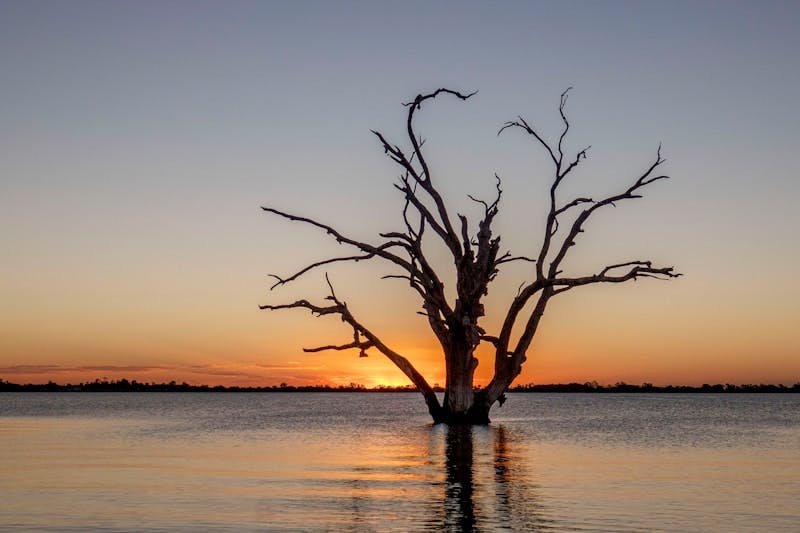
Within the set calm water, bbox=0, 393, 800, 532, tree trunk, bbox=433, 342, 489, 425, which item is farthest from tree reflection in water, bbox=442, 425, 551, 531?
tree trunk, bbox=433, 342, 489, 425

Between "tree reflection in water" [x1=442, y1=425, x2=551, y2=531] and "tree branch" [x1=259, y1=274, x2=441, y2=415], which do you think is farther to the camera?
"tree branch" [x1=259, y1=274, x2=441, y2=415]

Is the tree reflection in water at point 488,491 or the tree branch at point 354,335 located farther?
the tree branch at point 354,335

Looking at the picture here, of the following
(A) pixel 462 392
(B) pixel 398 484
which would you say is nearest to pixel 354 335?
(A) pixel 462 392

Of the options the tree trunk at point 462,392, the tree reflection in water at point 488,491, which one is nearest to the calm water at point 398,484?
the tree reflection in water at point 488,491

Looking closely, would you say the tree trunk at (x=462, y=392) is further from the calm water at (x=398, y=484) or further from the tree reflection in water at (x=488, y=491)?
the tree reflection in water at (x=488, y=491)

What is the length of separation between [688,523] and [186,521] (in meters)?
6.53

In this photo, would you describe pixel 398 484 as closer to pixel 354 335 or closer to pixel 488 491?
pixel 488 491

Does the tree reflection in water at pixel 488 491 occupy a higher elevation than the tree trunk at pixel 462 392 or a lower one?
lower

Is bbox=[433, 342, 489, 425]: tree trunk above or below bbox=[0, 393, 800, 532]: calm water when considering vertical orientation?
above

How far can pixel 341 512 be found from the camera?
14.4 metres

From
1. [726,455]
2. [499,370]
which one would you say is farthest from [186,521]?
[499,370]

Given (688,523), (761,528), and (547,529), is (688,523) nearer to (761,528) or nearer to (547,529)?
(761,528)

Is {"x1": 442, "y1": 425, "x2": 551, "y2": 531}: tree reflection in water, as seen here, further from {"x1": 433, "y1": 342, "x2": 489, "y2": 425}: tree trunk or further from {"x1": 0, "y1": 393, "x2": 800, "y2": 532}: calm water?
{"x1": 433, "y1": 342, "x2": 489, "y2": 425}: tree trunk

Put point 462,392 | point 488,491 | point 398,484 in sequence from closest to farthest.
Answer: point 488,491
point 398,484
point 462,392
